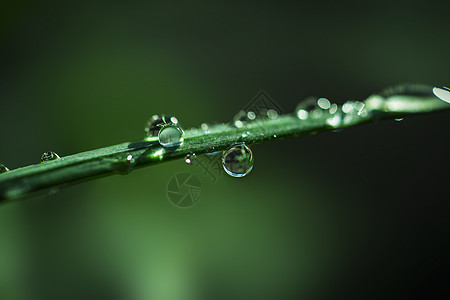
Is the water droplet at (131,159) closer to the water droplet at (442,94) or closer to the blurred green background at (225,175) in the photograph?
the blurred green background at (225,175)

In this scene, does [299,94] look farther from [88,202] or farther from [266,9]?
[88,202]

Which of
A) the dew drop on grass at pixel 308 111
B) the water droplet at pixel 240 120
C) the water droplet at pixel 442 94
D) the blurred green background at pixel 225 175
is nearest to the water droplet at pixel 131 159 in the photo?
the water droplet at pixel 240 120

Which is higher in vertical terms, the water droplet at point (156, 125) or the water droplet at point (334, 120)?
the water droplet at point (156, 125)

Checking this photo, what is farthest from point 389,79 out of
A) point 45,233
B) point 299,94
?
point 45,233

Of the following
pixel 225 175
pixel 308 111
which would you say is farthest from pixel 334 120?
pixel 225 175

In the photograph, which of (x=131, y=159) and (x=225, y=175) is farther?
(x=225, y=175)

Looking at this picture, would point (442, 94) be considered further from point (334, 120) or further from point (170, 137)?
point (170, 137)
